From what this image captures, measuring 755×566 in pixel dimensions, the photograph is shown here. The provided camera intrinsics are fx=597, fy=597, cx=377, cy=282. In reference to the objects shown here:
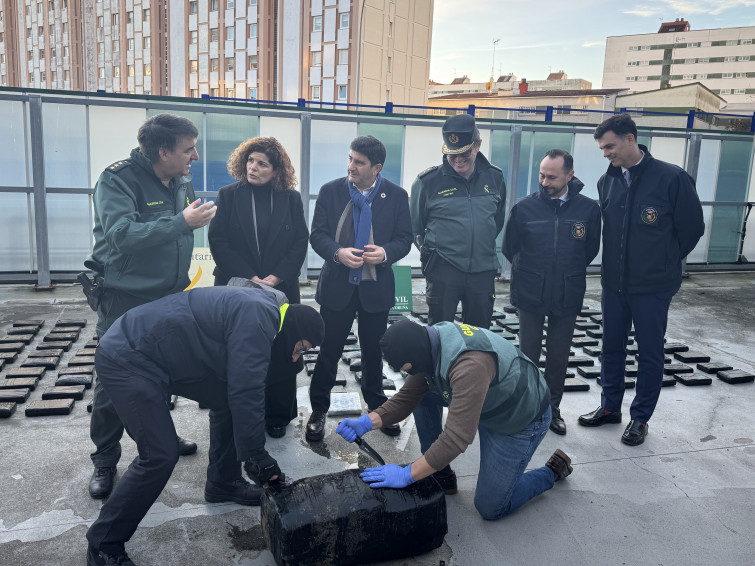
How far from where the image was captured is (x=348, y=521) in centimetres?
261

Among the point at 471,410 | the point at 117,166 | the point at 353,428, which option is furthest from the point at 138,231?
the point at 471,410

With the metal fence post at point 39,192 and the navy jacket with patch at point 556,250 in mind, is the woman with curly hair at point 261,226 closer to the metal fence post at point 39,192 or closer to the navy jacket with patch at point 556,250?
the navy jacket with patch at point 556,250

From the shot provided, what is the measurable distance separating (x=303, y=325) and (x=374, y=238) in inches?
58.5

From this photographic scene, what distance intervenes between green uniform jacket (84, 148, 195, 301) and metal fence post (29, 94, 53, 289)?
5433 mm

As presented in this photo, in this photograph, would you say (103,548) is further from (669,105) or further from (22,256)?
(669,105)

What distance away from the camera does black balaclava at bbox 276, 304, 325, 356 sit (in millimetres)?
2742

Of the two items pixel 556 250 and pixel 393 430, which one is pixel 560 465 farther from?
pixel 556 250

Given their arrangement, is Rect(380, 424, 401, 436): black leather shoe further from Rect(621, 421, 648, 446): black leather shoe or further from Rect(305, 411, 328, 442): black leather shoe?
Rect(621, 421, 648, 446): black leather shoe

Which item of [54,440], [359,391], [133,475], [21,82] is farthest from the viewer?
[21,82]

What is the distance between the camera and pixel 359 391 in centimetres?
498

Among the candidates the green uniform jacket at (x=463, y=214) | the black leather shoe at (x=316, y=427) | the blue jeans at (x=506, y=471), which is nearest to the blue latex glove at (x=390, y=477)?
the blue jeans at (x=506, y=471)

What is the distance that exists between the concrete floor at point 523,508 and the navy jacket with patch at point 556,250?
0.95m

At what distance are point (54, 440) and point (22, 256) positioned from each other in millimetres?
5314

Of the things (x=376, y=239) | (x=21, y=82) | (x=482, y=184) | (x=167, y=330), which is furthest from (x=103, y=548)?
(x=21, y=82)
